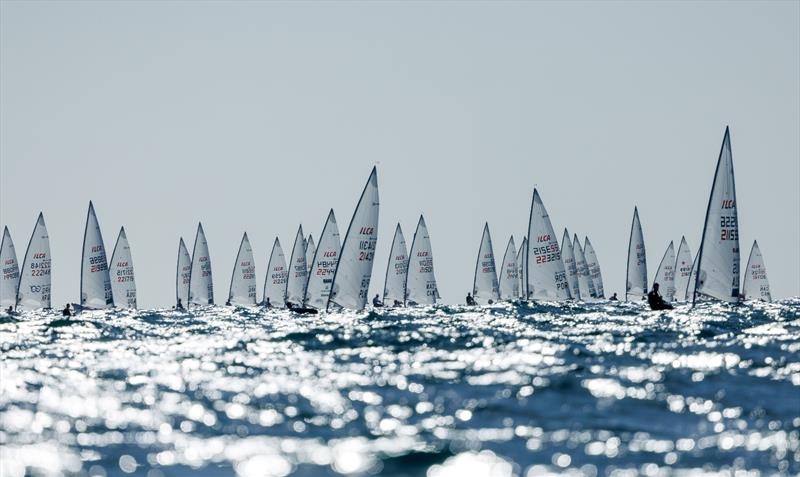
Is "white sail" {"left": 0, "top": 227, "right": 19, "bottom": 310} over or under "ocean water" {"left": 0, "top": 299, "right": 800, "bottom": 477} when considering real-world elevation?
over

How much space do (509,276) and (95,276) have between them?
105ft

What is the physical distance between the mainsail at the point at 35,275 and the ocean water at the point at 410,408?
142 ft

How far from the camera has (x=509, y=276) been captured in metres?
88.6

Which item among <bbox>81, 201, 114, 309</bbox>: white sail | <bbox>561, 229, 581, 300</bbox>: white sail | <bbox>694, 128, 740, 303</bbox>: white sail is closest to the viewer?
<bbox>694, 128, 740, 303</bbox>: white sail

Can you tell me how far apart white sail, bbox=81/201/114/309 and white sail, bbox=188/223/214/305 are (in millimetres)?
23815

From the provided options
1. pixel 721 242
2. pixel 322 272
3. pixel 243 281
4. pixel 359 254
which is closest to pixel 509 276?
pixel 243 281

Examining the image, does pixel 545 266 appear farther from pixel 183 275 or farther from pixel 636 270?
pixel 183 275

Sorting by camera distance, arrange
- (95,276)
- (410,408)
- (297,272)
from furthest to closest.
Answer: (297,272)
(95,276)
(410,408)

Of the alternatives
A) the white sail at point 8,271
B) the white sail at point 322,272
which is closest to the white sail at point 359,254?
the white sail at point 322,272

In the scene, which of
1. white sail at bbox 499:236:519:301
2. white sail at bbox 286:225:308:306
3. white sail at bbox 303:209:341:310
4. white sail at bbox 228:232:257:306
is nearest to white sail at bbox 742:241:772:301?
white sail at bbox 499:236:519:301

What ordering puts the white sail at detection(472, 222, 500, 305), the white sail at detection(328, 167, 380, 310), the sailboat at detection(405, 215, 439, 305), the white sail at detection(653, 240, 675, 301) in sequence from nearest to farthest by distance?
the white sail at detection(328, 167, 380, 310)
the sailboat at detection(405, 215, 439, 305)
the white sail at detection(472, 222, 500, 305)
the white sail at detection(653, 240, 675, 301)

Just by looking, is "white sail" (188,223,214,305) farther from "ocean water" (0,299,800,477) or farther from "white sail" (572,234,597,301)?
"ocean water" (0,299,800,477)

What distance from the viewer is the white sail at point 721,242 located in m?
44.8

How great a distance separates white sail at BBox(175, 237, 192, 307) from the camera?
94.3m
